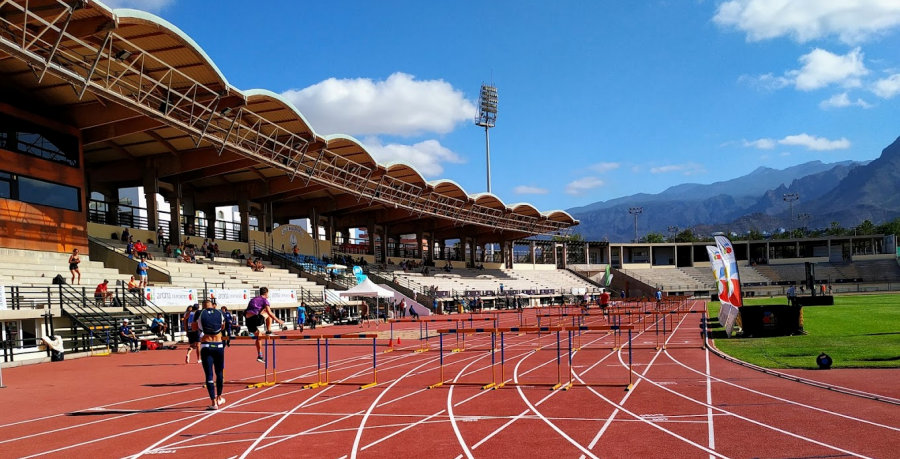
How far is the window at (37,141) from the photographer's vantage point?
27047mm

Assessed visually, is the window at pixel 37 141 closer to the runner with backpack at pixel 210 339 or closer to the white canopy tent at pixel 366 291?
the white canopy tent at pixel 366 291

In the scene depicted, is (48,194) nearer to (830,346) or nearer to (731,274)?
(731,274)

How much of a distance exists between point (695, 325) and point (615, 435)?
80.7 ft

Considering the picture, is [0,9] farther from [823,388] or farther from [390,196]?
[390,196]

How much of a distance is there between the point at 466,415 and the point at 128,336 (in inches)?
683

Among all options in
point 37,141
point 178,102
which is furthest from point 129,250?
point 178,102

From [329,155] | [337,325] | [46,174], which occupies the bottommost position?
[337,325]

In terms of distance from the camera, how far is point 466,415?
10.3 metres

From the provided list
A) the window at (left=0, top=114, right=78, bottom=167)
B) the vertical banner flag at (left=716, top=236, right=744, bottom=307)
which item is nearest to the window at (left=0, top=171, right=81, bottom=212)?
the window at (left=0, top=114, right=78, bottom=167)

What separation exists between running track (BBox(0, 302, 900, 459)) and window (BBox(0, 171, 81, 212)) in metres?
13.6

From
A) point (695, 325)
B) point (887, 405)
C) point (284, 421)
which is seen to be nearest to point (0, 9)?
point (284, 421)

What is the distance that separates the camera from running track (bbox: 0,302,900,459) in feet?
26.5

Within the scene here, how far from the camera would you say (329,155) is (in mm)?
45781

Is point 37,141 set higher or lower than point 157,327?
higher
